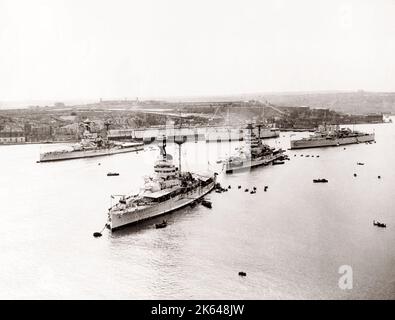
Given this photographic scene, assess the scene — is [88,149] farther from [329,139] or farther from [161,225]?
[161,225]

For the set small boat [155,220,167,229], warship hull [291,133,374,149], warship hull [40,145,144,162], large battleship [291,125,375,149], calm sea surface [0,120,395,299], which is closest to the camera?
calm sea surface [0,120,395,299]

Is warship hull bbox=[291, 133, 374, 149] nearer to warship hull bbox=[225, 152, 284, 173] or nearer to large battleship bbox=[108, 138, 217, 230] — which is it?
warship hull bbox=[225, 152, 284, 173]

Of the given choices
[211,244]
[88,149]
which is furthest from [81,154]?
[211,244]

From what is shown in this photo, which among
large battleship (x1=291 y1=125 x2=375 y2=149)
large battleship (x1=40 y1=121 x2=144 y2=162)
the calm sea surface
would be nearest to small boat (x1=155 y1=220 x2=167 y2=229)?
the calm sea surface

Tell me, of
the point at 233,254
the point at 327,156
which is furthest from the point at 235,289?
the point at 327,156
